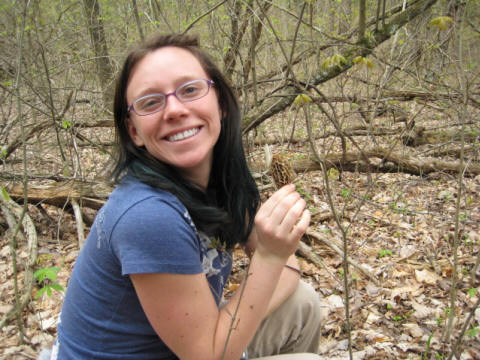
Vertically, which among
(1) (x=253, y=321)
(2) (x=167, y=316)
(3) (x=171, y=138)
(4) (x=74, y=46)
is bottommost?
(1) (x=253, y=321)

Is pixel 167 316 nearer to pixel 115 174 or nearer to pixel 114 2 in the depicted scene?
pixel 115 174

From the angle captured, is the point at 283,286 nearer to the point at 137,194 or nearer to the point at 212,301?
the point at 212,301

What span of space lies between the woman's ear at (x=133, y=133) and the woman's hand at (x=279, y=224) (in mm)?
658

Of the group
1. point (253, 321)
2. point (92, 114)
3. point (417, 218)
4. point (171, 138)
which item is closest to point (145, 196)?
point (171, 138)

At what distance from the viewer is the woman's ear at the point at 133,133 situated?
1.52 meters

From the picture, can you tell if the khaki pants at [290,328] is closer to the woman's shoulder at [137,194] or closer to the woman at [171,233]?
the woman at [171,233]

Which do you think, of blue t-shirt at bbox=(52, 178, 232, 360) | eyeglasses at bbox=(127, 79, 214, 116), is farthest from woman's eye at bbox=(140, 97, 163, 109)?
blue t-shirt at bbox=(52, 178, 232, 360)

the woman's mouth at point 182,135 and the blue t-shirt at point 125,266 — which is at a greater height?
the woman's mouth at point 182,135

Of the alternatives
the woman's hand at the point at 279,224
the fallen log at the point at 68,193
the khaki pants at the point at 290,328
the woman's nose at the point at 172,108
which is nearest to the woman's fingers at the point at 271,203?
the woman's hand at the point at 279,224

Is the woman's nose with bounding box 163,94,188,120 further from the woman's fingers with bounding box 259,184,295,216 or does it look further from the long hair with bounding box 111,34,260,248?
the woman's fingers with bounding box 259,184,295,216

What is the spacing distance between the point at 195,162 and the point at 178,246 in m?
0.45

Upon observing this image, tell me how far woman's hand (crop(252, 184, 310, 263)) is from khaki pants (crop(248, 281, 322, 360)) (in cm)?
76

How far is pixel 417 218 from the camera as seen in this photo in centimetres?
371

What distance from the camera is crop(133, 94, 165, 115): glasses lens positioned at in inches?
54.9
